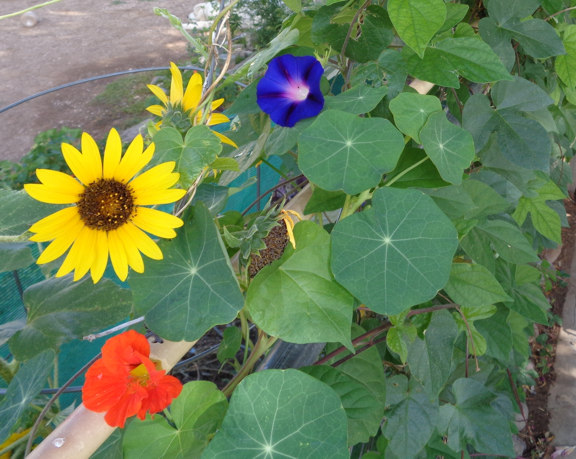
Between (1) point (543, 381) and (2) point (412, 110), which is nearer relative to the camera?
(2) point (412, 110)

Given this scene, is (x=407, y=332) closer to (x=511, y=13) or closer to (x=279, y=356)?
(x=279, y=356)

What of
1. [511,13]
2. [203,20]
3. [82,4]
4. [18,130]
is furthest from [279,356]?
[82,4]

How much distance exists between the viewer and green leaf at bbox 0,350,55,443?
21.8 inches

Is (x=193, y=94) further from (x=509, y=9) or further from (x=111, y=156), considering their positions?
(x=509, y=9)

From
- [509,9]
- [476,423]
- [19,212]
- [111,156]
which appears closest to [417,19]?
[509,9]

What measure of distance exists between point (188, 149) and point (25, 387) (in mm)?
325

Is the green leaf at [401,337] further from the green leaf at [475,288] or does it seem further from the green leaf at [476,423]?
the green leaf at [476,423]

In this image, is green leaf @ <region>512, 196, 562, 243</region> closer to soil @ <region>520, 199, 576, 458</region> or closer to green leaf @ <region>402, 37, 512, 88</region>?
green leaf @ <region>402, 37, 512, 88</region>

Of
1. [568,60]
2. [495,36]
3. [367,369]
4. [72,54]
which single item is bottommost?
[72,54]

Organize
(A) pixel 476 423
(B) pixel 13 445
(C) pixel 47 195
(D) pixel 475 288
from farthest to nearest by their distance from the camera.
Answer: (A) pixel 476 423 → (D) pixel 475 288 → (B) pixel 13 445 → (C) pixel 47 195

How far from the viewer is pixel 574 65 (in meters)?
1.01

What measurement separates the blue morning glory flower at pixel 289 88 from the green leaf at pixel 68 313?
0.29 m

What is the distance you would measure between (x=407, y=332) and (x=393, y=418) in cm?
23

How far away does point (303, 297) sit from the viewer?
59 centimetres
